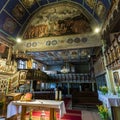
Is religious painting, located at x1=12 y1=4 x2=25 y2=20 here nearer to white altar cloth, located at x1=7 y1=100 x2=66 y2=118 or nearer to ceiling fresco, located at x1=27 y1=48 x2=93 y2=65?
ceiling fresco, located at x1=27 y1=48 x2=93 y2=65

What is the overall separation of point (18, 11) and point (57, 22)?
2.85 m

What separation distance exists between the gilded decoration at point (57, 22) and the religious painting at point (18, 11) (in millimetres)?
1073

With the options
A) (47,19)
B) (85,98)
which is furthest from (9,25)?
(85,98)

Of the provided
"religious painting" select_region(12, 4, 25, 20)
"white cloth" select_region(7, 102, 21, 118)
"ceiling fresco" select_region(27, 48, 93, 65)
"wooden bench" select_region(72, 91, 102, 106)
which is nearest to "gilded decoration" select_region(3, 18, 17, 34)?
"religious painting" select_region(12, 4, 25, 20)

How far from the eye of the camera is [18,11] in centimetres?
669

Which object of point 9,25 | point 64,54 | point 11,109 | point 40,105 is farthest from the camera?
point 64,54

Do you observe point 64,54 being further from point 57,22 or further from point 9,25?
point 9,25

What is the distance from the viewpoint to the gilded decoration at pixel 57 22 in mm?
7289

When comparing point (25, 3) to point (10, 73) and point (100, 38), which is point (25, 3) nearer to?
point (10, 73)

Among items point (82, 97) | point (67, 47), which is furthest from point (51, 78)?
point (67, 47)

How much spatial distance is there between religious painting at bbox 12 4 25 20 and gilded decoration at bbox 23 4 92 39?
1073mm

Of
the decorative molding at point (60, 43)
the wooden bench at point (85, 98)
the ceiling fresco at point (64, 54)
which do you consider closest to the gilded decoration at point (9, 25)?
the decorative molding at point (60, 43)

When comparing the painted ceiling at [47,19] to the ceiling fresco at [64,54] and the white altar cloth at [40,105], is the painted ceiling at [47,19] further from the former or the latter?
the white altar cloth at [40,105]

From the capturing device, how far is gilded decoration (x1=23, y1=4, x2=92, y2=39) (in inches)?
287
